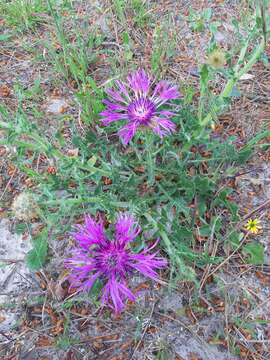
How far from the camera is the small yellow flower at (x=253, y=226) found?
2000mm

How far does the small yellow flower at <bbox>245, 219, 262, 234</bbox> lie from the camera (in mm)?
2000

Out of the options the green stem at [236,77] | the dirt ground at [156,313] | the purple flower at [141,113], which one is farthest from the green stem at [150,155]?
the dirt ground at [156,313]

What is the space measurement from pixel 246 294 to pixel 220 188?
1.68 feet

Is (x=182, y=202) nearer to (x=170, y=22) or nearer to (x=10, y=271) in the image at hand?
(x=10, y=271)

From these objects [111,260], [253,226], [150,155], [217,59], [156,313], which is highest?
[217,59]

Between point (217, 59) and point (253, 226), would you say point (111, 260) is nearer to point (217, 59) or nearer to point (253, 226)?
point (253, 226)

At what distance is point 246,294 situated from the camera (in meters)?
1.88

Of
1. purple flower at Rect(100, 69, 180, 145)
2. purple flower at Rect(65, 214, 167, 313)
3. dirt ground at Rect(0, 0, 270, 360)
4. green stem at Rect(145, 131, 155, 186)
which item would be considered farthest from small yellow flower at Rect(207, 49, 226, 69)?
purple flower at Rect(65, 214, 167, 313)

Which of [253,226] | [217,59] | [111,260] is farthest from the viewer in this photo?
[253,226]

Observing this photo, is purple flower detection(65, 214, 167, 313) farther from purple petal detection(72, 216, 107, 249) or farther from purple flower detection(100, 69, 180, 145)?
purple flower detection(100, 69, 180, 145)

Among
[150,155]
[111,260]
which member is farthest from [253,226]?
[111,260]

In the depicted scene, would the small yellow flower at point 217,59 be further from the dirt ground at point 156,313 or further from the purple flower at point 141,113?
the dirt ground at point 156,313

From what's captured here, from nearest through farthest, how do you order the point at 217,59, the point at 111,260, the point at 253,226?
the point at 111,260 < the point at 217,59 < the point at 253,226

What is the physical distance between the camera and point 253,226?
2.01 m
